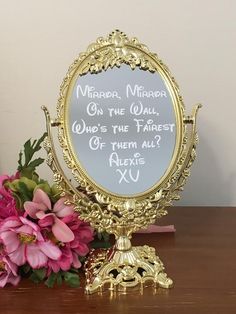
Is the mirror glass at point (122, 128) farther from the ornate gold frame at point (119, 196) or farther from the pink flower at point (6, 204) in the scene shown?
the pink flower at point (6, 204)

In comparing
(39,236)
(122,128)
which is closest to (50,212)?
(39,236)

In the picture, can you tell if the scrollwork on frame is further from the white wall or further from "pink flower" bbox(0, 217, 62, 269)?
the white wall

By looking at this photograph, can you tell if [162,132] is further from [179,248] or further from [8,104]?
[8,104]

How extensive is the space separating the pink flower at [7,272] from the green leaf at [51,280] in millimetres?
45

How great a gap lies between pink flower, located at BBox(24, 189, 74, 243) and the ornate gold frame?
0.03 m

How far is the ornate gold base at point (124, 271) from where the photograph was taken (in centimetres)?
66

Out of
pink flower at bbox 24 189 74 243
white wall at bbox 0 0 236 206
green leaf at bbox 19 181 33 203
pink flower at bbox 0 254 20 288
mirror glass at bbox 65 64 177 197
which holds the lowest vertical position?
pink flower at bbox 0 254 20 288

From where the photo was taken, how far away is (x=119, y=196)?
0.65 metres

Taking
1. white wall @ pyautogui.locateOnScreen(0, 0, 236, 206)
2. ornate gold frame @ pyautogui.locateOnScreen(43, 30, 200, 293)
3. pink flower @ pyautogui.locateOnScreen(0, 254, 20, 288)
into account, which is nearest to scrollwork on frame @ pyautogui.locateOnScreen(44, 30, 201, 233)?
ornate gold frame @ pyautogui.locateOnScreen(43, 30, 200, 293)

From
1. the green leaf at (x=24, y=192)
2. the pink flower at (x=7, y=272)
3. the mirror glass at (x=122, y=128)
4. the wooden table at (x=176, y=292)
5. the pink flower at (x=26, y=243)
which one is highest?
the mirror glass at (x=122, y=128)

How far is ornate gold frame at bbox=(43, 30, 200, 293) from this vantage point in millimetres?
646

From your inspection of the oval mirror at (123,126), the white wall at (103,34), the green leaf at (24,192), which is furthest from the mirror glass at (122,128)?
the white wall at (103,34)

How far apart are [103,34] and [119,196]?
0.41 m

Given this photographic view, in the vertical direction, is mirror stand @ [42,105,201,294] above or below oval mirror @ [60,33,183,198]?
below
